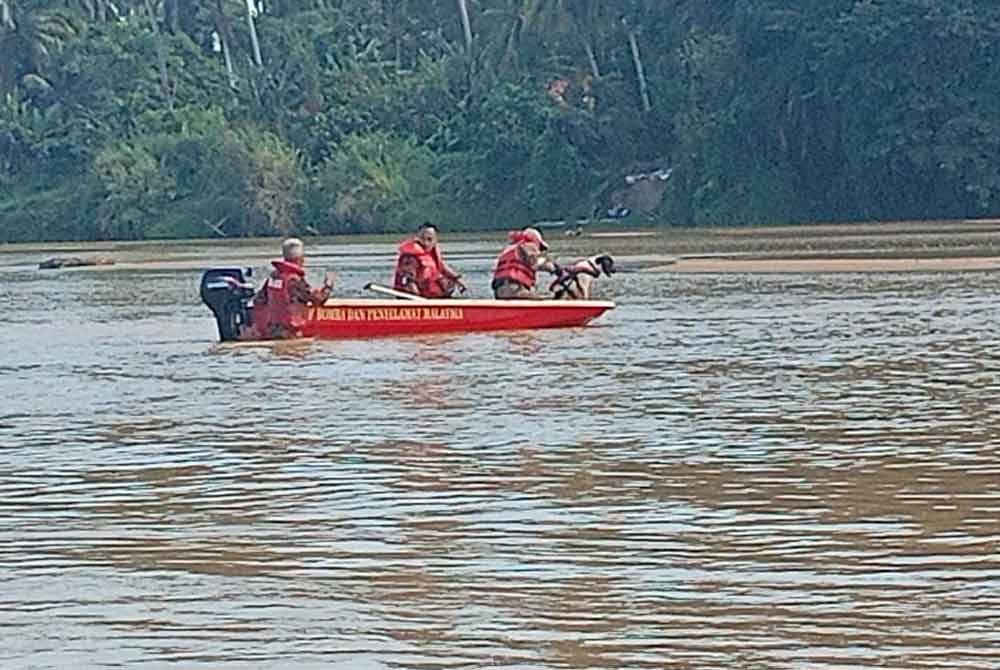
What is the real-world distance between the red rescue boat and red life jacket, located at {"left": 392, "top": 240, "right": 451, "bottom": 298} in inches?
33.0

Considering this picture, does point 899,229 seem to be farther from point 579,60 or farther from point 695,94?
point 579,60

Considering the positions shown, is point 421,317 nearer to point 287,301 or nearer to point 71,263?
point 287,301

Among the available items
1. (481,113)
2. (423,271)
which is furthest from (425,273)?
(481,113)

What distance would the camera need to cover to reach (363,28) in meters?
87.2

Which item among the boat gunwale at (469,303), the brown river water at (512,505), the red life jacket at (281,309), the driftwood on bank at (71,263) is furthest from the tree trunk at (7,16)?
the brown river water at (512,505)

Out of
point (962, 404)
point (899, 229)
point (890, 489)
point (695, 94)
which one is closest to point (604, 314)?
point (962, 404)

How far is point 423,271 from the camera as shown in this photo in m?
23.5

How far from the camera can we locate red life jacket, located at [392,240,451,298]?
76.8ft

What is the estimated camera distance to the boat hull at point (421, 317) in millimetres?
22250

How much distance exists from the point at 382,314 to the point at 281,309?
37.3 inches

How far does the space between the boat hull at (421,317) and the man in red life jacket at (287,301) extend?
4.0 inches

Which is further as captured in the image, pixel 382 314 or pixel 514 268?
pixel 514 268

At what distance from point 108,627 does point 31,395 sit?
9525 mm

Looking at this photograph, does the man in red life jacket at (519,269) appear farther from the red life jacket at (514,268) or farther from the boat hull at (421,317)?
the boat hull at (421,317)
